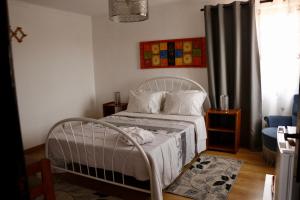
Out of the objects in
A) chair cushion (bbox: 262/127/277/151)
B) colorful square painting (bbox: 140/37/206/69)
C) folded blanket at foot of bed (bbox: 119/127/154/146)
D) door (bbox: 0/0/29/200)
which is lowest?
chair cushion (bbox: 262/127/277/151)

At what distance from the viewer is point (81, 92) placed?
184 inches

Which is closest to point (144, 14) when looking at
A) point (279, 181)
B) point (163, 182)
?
point (163, 182)

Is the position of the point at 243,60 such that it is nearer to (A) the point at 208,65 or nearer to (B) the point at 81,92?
(A) the point at 208,65

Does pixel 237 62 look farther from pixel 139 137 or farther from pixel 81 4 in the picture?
pixel 81 4

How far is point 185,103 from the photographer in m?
3.46

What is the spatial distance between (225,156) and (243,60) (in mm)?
1401

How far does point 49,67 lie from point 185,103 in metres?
2.34

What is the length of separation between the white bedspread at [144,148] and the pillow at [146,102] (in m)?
0.52

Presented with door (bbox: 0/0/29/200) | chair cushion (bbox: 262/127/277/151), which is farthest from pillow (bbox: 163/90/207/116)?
door (bbox: 0/0/29/200)

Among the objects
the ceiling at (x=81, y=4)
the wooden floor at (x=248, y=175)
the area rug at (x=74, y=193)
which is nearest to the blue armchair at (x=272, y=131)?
the wooden floor at (x=248, y=175)

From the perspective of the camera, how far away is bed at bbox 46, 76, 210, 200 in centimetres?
212

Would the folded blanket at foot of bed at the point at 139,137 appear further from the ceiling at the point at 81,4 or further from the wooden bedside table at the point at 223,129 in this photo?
the ceiling at the point at 81,4

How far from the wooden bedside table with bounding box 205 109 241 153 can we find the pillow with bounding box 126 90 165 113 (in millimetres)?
772

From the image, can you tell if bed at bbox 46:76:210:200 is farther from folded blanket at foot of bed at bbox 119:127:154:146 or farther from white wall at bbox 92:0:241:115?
white wall at bbox 92:0:241:115
